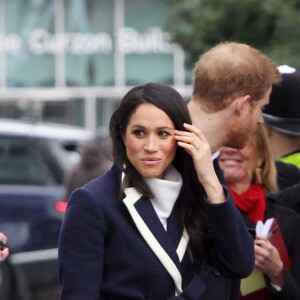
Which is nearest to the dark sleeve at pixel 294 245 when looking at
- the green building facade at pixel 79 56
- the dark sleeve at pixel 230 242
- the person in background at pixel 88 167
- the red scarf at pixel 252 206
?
the red scarf at pixel 252 206

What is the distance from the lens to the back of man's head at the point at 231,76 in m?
4.41

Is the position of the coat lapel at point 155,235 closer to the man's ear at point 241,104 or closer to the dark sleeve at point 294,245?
the man's ear at point 241,104

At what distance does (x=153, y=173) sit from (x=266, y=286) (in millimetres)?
1045

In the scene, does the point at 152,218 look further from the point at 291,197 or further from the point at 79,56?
the point at 79,56

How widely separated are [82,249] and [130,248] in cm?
14

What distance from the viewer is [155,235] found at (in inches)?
152

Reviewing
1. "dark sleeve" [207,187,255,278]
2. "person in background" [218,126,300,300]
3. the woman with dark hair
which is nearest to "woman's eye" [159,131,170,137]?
the woman with dark hair

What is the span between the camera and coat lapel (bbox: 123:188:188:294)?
3.83 m

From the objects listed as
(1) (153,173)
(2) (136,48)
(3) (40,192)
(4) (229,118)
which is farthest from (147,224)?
(2) (136,48)

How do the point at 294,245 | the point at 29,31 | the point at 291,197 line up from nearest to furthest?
the point at 294,245
the point at 291,197
the point at 29,31

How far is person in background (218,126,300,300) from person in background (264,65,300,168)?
0.34 ft

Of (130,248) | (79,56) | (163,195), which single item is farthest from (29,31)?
(130,248)

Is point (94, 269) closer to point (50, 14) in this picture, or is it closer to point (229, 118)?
point (229, 118)

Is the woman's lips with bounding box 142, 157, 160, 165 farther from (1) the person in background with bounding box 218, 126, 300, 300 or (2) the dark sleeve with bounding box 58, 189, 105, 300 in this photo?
(1) the person in background with bounding box 218, 126, 300, 300
